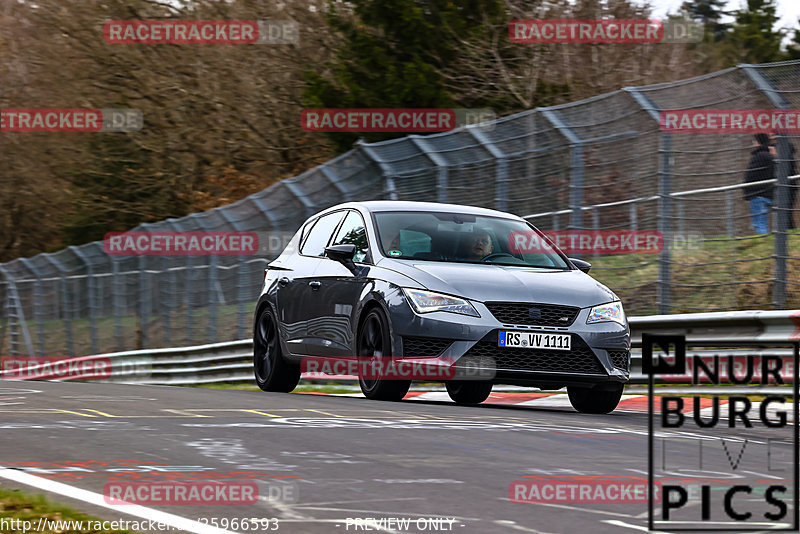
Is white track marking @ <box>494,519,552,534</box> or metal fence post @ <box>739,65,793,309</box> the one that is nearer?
white track marking @ <box>494,519,552,534</box>

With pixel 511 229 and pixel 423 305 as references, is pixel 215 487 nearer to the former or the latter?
pixel 423 305

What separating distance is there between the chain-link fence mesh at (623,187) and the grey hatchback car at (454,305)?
6.28 ft

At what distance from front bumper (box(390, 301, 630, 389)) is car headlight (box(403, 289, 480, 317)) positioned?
0.04m

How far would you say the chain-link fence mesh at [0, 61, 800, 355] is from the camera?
12438 millimetres

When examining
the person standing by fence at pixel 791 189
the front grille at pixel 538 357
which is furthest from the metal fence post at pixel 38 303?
the front grille at pixel 538 357

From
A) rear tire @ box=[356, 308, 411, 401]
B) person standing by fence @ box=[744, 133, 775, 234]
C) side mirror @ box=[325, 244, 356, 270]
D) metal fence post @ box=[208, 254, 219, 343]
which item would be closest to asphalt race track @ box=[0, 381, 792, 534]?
rear tire @ box=[356, 308, 411, 401]

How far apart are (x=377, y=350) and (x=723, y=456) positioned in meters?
3.48

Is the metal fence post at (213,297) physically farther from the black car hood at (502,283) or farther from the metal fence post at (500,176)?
the black car hood at (502,283)

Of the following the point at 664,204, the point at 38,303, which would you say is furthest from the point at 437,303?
the point at 38,303

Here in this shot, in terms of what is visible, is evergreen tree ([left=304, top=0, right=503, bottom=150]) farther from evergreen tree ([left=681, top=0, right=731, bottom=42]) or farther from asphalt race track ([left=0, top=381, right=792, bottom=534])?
evergreen tree ([left=681, top=0, right=731, bottom=42])

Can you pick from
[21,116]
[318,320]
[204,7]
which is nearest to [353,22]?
[204,7]

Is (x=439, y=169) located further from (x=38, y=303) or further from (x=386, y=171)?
(x=38, y=303)

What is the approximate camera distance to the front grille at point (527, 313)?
32.9 feet

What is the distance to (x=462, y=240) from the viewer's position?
11.3 metres
